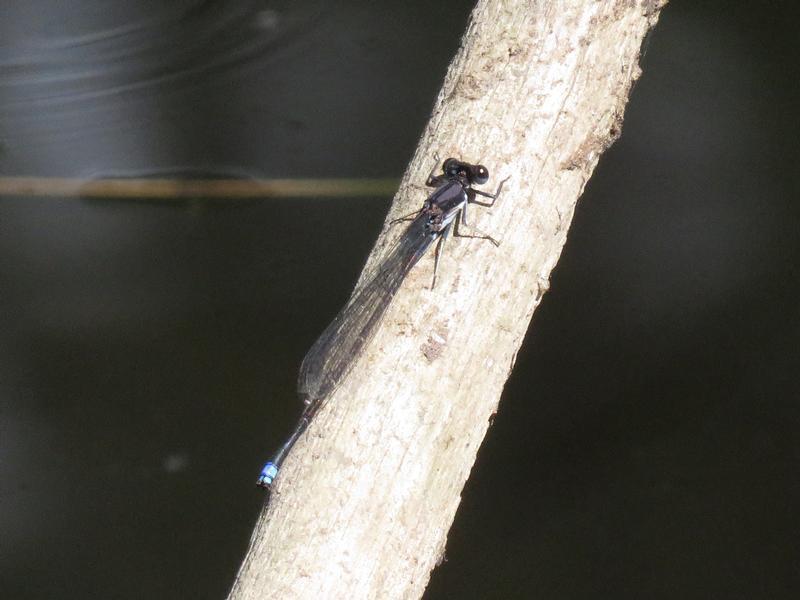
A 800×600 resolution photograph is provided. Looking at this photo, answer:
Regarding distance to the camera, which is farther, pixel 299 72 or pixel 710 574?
pixel 299 72

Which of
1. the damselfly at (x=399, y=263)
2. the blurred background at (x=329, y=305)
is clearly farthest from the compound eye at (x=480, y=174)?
the blurred background at (x=329, y=305)

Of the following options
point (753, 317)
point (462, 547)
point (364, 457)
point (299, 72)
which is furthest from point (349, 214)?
point (364, 457)

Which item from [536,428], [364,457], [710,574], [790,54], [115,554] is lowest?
[115,554]

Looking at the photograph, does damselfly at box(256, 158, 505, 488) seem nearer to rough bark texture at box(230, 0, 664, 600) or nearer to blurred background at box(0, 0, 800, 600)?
rough bark texture at box(230, 0, 664, 600)

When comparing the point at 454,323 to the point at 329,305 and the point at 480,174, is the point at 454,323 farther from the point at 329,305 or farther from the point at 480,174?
the point at 329,305

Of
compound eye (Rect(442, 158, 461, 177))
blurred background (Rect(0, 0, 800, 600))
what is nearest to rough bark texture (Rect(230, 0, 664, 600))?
compound eye (Rect(442, 158, 461, 177))

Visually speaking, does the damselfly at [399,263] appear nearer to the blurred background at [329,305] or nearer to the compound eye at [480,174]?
the compound eye at [480,174]

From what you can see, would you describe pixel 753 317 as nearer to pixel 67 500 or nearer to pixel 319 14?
pixel 319 14
